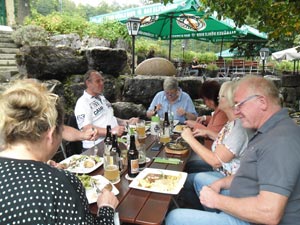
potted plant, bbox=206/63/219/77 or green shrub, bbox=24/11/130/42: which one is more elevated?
green shrub, bbox=24/11/130/42

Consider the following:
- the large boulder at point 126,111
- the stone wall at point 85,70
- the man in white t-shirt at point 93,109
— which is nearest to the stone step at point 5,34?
the stone wall at point 85,70

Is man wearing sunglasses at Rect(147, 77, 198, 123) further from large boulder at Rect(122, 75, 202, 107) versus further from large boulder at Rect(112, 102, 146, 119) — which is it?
large boulder at Rect(122, 75, 202, 107)

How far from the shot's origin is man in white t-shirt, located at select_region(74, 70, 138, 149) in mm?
3262

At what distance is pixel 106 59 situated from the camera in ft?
17.5

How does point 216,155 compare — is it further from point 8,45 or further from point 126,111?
point 8,45

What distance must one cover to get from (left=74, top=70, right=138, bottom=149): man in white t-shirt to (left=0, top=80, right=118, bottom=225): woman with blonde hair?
6.37 ft

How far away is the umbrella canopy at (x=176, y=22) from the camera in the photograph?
6.82 meters

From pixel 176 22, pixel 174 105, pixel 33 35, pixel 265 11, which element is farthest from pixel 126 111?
pixel 176 22

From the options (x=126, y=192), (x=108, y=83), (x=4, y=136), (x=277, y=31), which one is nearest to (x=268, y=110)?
(x=126, y=192)

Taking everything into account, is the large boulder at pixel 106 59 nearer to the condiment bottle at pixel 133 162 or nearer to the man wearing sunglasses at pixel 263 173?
the condiment bottle at pixel 133 162

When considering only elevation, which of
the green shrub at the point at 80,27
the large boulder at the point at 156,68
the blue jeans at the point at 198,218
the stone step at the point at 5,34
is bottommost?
the blue jeans at the point at 198,218

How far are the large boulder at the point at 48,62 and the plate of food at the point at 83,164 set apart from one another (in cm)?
271

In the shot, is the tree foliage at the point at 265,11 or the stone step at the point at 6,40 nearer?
the tree foliage at the point at 265,11

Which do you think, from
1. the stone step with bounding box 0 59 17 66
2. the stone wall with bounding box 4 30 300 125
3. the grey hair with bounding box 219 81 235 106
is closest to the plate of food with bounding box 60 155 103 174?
the grey hair with bounding box 219 81 235 106
